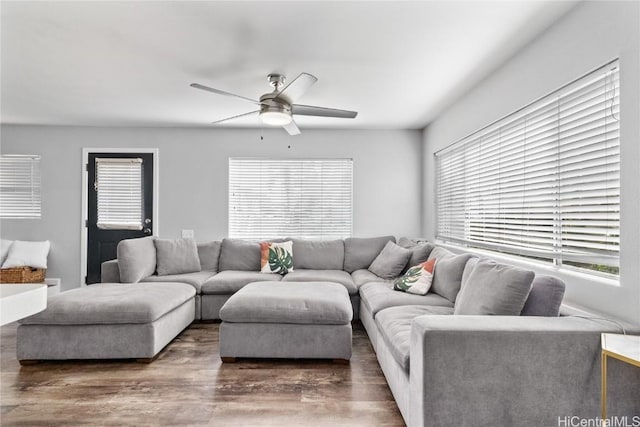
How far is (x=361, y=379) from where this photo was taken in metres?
2.41

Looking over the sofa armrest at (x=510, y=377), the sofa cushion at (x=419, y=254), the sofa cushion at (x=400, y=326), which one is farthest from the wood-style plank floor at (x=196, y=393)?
the sofa cushion at (x=419, y=254)

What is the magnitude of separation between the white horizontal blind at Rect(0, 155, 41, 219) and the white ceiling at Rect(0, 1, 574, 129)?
1.17 meters

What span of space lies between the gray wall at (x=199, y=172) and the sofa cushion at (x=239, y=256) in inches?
20.0

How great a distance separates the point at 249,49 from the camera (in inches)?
102

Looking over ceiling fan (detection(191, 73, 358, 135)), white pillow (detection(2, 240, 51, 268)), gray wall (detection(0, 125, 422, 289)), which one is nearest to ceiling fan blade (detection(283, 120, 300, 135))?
ceiling fan (detection(191, 73, 358, 135))

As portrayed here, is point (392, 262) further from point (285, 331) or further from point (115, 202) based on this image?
point (115, 202)

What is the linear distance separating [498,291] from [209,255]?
11.5 ft

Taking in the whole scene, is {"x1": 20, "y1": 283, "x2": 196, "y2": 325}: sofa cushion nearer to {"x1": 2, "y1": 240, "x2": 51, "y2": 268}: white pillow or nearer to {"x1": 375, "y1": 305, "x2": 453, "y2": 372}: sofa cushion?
{"x1": 375, "y1": 305, "x2": 453, "y2": 372}: sofa cushion

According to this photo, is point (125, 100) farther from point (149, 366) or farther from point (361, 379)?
point (361, 379)

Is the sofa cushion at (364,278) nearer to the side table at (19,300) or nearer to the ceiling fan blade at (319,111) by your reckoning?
the ceiling fan blade at (319,111)

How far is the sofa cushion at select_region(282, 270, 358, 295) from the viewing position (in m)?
3.74

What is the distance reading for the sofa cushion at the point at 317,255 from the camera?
4.48m

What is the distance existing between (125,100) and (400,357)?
3.71 m

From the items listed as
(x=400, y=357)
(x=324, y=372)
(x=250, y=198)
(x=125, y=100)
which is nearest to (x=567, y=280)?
(x=400, y=357)
